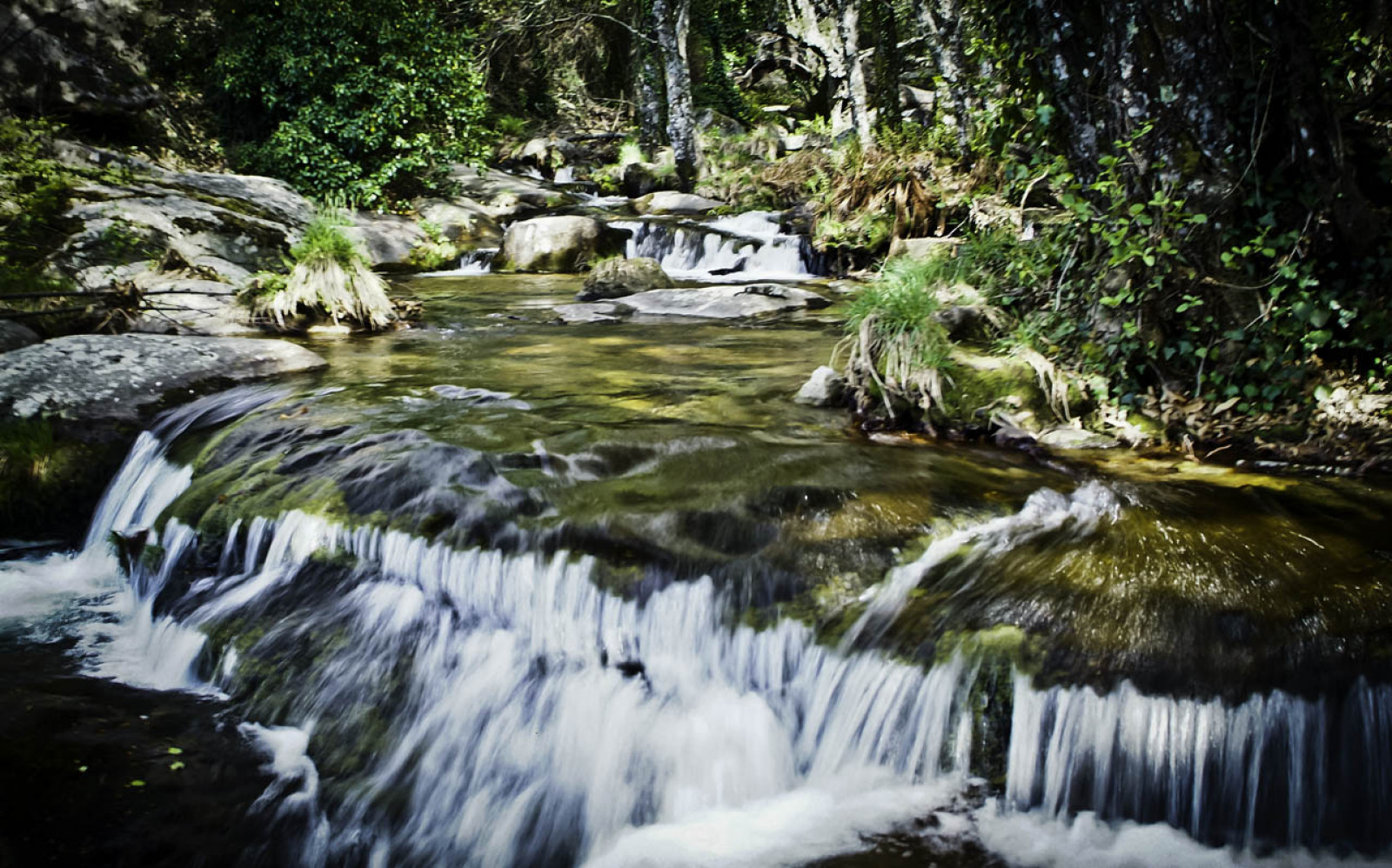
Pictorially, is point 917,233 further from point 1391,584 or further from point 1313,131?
point 1391,584

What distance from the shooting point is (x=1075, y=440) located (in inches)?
187

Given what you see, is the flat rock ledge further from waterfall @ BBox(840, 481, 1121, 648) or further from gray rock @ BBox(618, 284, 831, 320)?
waterfall @ BBox(840, 481, 1121, 648)

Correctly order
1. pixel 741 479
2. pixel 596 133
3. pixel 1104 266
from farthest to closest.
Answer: pixel 596 133 → pixel 1104 266 → pixel 741 479

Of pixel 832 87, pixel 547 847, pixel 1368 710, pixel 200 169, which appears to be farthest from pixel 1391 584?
pixel 832 87

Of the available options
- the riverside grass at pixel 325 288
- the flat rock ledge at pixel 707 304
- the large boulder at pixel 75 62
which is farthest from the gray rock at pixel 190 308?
the large boulder at pixel 75 62

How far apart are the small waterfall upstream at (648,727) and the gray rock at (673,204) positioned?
1409cm

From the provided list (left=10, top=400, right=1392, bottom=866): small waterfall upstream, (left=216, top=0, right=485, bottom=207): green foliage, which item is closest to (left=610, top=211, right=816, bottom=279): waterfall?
(left=216, top=0, right=485, bottom=207): green foliage

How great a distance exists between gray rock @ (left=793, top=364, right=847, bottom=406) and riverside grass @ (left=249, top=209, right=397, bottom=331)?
16.4 feet

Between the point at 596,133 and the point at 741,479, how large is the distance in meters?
24.4

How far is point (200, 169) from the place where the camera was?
14.9 meters

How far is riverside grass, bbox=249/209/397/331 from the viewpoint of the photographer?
8375mm

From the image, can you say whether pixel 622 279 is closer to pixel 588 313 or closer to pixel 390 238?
pixel 588 313

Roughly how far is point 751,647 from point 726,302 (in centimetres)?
674

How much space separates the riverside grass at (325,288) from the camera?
330 inches
